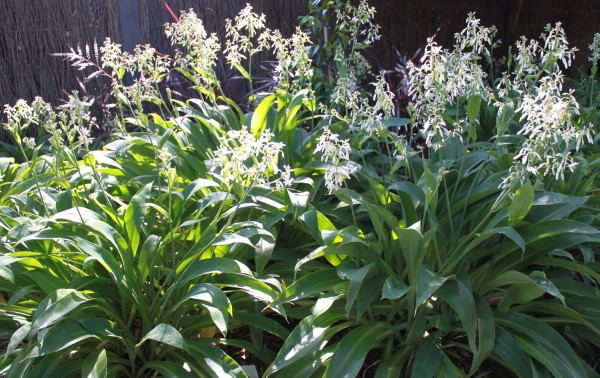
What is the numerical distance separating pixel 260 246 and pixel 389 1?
4.39 meters

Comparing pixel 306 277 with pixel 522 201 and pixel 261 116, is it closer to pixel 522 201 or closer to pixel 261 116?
pixel 522 201

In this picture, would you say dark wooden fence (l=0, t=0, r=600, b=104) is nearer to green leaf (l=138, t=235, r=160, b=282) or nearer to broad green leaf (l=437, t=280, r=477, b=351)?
green leaf (l=138, t=235, r=160, b=282)

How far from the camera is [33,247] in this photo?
240 cm

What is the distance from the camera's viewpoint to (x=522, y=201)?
6.94 ft

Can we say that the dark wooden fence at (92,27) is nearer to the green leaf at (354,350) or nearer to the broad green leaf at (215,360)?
the broad green leaf at (215,360)

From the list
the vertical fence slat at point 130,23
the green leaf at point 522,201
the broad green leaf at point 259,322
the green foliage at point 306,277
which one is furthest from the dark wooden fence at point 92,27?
the green leaf at point 522,201

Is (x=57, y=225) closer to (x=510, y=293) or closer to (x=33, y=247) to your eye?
(x=33, y=247)

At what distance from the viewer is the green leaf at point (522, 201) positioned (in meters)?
2.09

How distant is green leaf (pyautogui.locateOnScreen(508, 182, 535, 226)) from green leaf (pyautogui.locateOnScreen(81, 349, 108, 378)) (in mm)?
1342

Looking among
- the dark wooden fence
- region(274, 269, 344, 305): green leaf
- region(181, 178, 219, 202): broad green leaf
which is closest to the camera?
region(274, 269, 344, 305): green leaf

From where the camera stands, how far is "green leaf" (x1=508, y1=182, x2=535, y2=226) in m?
2.09

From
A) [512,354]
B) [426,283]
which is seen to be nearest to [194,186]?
[426,283]

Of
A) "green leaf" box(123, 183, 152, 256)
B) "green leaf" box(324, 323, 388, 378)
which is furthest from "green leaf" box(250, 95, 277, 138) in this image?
"green leaf" box(324, 323, 388, 378)

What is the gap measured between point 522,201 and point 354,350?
2.34 feet
